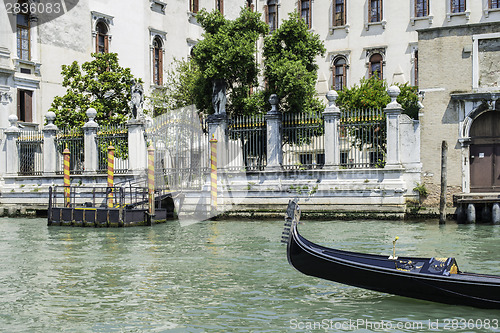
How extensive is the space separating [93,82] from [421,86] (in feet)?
38.9

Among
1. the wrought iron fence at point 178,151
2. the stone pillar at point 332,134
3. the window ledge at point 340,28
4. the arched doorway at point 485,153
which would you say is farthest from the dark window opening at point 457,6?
the wrought iron fence at point 178,151

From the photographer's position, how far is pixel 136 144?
2195 cm

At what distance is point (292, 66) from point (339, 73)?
37.9 feet

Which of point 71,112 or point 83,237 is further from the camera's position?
point 71,112

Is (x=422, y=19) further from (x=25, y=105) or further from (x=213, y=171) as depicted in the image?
(x=25, y=105)

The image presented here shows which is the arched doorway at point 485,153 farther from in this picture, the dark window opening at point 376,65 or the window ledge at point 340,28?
the window ledge at point 340,28

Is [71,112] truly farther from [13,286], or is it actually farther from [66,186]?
[13,286]

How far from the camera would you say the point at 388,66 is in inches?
1201

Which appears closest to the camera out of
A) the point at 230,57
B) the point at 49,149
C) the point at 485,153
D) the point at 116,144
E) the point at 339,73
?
the point at 485,153

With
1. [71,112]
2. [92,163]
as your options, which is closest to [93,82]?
[71,112]

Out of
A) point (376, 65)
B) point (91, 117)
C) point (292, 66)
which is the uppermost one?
point (376, 65)

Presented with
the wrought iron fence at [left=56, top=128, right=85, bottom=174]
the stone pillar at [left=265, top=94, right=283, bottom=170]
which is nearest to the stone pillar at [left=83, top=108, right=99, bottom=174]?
the wrought iron fence at [left=56, top=128, right=85, bottom=174]

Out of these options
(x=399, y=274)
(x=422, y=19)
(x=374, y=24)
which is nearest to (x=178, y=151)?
(x=374, y=24)

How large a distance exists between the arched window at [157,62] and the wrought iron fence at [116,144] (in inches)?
336
